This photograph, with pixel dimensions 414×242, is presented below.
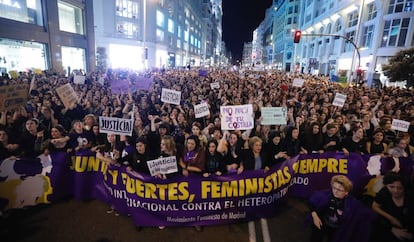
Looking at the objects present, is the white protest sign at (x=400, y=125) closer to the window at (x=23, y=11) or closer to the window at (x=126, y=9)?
the window at (x=23, y=11)

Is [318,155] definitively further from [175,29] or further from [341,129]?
[175,29]

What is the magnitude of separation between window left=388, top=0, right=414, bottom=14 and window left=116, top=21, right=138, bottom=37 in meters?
41.5

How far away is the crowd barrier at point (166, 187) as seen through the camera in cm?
464

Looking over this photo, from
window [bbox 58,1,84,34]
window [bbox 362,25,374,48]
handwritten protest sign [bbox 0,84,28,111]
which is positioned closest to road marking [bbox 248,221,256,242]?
handwritten protest sign [bbox 0,84,28,111]

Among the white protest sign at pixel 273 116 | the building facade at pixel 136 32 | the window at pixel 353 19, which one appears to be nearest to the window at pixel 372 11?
the window at pixel 353 19

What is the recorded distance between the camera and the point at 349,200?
353 centimetres

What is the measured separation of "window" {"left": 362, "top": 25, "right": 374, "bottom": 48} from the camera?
113ft

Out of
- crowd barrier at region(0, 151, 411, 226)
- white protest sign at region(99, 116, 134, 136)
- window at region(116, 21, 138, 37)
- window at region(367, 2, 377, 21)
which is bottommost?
crowd barrier at region(0, 151, 411, 226)

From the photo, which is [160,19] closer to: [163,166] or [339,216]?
[163,166]

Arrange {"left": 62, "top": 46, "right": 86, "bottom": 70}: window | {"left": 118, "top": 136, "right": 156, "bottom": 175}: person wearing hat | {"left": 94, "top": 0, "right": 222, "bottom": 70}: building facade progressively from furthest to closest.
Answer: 1. {"left": 94, "top": 0, "right": 222, "bottom": 70}: building facade
2. {"left": 62, "top": 46, "right": 86, "bottom": 70}: window
3. {"left": 118, "top": 136, "right": 156, "bottom": 175}: person wearing hat

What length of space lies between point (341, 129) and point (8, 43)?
2387cm

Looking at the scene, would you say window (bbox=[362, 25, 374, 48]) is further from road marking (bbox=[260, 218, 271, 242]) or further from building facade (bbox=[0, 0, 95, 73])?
road marking (bbox=[260, 218, 271, 242])

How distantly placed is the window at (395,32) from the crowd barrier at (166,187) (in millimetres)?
32759

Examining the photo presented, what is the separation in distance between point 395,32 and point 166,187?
121 ft
